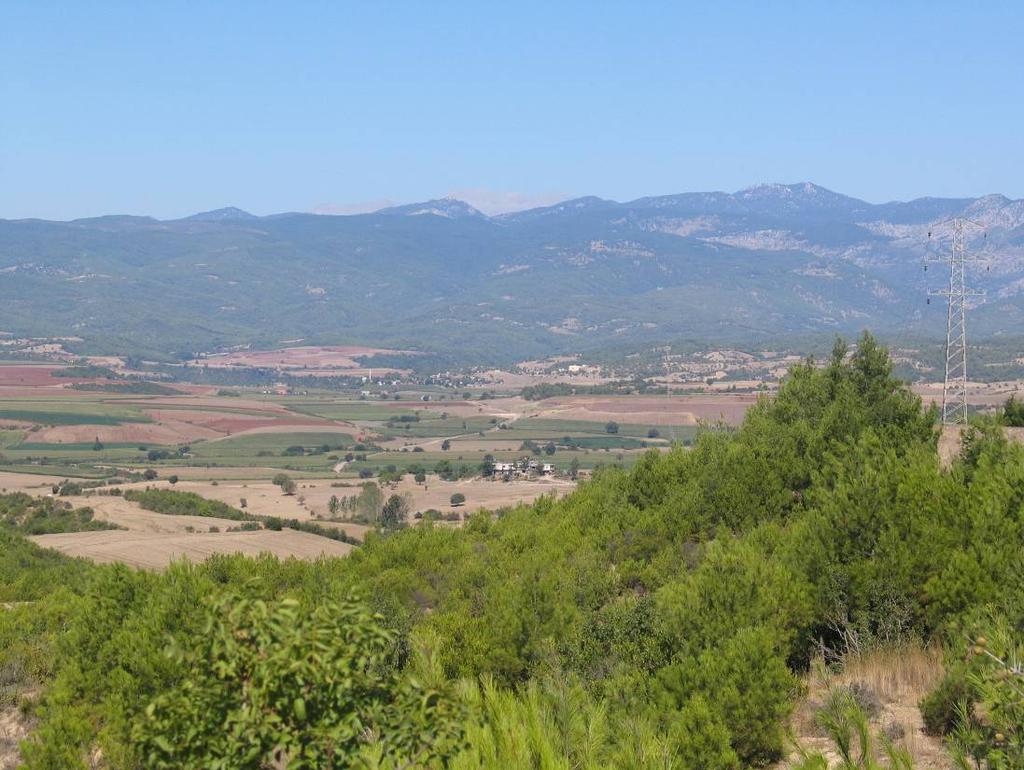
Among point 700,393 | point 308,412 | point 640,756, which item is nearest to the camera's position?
point 640,756

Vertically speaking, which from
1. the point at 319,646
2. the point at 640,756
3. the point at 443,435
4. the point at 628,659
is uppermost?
the point at 319,646

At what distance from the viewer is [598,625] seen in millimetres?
13836

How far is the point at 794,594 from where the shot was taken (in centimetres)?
1265

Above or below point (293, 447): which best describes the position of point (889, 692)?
above

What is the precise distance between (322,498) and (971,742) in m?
69.0

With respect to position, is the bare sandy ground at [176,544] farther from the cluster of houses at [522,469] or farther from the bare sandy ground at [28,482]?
the cluster of houses at [522,469]

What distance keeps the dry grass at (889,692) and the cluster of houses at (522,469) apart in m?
73.4

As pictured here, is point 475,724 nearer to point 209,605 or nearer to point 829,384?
point 209,605

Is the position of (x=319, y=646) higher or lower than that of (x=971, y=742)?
higher

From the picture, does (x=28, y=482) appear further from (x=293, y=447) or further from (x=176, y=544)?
(x=176, y=544)

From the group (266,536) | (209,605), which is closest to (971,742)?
(209,605)

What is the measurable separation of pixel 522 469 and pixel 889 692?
79.1m

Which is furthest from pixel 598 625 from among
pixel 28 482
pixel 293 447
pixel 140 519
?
pixel 293 447

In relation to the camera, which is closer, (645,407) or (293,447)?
(293,447)
